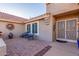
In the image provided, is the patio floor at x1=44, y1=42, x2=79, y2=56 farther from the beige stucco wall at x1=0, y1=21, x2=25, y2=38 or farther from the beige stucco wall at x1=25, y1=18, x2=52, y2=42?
the beige stucco wall at x1=0, y1=21, x2=25, y2=38

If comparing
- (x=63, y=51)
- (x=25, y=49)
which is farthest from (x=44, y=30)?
(x=63, y=51)

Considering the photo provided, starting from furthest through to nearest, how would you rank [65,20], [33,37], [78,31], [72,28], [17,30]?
1. [17,30]
2. [33,37]
3. [65,20]
4. [72,28]
5. [78,31]

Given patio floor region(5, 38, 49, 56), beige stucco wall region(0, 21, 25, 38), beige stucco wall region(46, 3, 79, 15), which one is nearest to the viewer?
patio floor region(5, 38, 49, 56)

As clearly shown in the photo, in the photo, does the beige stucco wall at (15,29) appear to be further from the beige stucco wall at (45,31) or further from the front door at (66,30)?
the front door at (66,30)

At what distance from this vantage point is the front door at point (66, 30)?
8047mm

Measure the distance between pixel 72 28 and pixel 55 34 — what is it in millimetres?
1811

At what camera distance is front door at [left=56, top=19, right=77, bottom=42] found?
8047 millimetres

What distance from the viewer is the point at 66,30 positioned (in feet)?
28.4

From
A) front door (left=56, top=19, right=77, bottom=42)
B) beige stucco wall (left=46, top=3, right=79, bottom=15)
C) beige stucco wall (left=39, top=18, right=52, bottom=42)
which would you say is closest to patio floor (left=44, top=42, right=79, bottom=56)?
front door (left=56, top=19, right=77, bottom=42)

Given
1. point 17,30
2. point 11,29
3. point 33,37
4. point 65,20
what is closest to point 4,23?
point 11,29

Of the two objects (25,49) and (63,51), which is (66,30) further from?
(25,49)

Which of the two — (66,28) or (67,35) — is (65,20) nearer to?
(66,28)

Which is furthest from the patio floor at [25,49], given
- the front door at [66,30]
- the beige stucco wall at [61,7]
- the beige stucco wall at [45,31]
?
the beige stucco wall at [61,7]

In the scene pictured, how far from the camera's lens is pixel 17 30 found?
14023 mm
